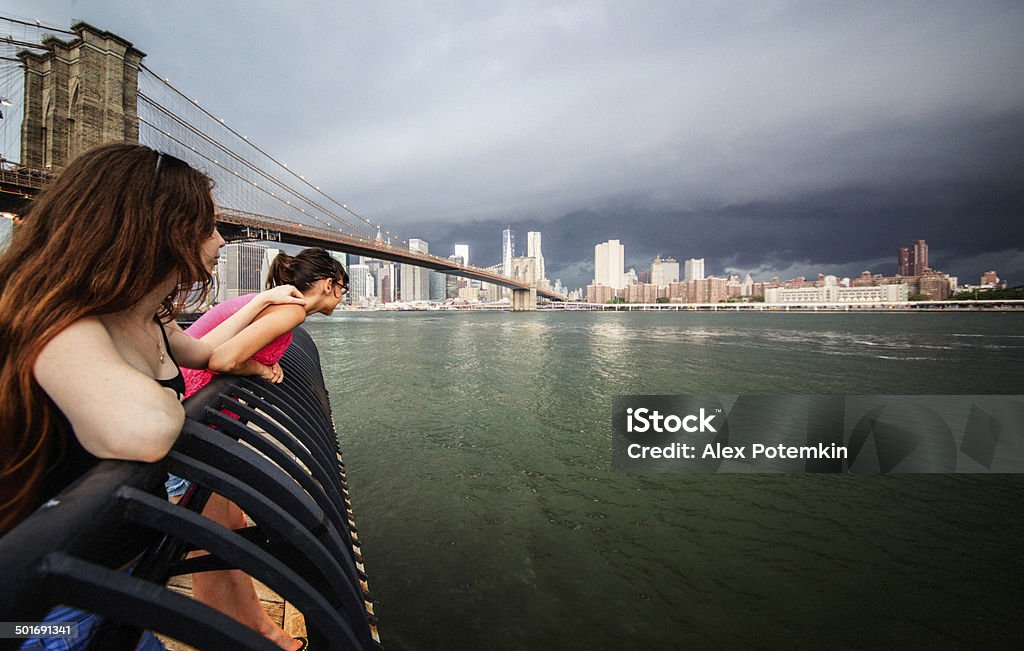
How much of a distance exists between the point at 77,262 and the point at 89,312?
0.11 meters

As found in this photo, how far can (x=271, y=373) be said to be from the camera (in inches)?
80.0

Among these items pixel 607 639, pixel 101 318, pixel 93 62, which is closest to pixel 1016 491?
pixel 607 639

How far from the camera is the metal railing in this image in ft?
1.54

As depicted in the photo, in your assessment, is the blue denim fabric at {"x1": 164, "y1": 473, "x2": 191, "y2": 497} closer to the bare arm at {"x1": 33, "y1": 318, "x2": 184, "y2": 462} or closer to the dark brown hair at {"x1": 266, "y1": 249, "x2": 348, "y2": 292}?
the dark brown hair at {"x1": 266, "y1": 249, "x2": 348, "y2": 292}

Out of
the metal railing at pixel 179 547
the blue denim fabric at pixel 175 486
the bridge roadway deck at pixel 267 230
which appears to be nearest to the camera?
the metal railing at pixel 179 547

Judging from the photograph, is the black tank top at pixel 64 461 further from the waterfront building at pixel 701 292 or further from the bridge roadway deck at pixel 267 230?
the waterfront building at pixel 701 292

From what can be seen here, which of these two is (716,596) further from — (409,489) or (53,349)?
(53,349)

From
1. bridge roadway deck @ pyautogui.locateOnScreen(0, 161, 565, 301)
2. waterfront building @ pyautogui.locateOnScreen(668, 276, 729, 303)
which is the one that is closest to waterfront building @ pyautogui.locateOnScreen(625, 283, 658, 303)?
waterfront building @ pyautogui.locateOnScreen(668, 276, 729, 303)

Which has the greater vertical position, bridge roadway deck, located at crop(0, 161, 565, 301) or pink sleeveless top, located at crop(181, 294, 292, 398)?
bridge roadway deck, located at crop(0, 161, 565, 301)

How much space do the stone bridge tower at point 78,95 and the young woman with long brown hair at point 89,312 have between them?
2904 cm

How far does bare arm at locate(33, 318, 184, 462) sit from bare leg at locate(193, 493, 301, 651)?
1.16 metres

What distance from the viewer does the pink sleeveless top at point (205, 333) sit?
1982mm

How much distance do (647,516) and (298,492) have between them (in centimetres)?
330

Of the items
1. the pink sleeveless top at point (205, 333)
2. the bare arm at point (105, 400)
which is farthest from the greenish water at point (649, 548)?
the bare arm at point (105, 400)
